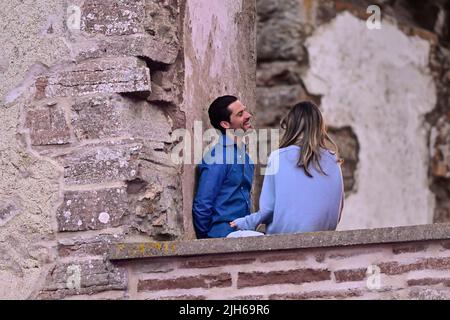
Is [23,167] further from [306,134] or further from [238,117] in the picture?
[306,134]

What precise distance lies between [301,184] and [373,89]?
17.0 ft

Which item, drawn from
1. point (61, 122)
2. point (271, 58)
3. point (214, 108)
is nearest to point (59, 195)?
point (61, 122)

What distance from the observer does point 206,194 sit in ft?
24.1

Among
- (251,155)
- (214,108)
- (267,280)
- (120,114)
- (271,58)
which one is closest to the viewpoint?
(267,280)

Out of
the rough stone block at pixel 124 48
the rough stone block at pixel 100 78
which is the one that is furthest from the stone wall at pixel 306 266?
the rough stone block at pixel 124 48

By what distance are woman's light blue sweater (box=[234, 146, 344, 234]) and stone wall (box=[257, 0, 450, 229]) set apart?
439 centimetres

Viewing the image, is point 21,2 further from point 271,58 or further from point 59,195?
point 271,58

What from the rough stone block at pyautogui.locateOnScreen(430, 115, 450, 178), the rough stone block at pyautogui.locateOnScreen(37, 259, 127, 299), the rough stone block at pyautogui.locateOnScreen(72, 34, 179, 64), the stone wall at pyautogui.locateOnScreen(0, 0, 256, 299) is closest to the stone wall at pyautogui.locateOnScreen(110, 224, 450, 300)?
the rough stone block at pyautogui.locateOnScreen(37, 259, 127, 299)

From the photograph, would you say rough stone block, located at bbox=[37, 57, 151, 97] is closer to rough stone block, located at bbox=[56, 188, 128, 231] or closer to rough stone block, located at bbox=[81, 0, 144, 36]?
rough stone block, located at bbox=[81, 0, 144, 36]

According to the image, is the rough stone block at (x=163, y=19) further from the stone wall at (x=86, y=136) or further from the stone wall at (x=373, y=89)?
the stone wall at (x=373, y=89)

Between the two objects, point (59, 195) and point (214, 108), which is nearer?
point (59, 195)

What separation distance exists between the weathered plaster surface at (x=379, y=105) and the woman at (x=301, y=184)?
452 centimetres
